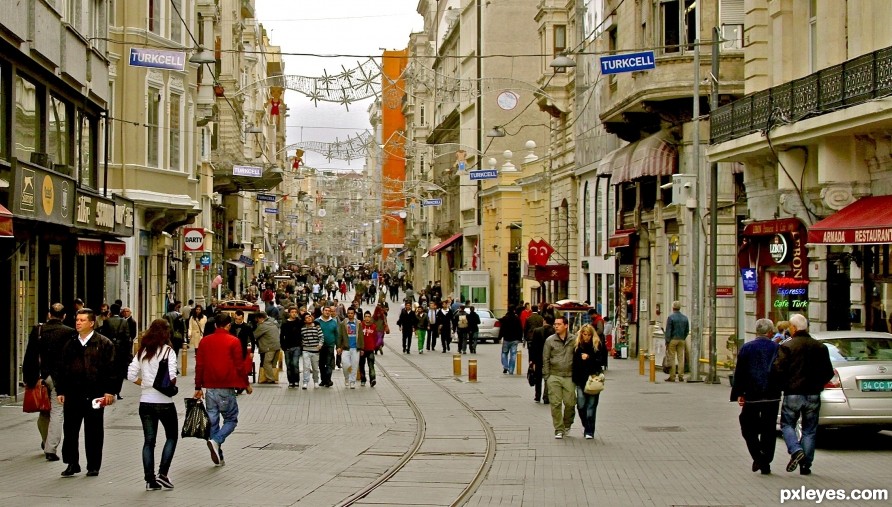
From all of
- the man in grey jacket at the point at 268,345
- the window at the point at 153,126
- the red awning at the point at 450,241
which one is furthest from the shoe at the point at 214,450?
the red awning at the point at 450,241

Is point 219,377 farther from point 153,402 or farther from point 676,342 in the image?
point 676,342

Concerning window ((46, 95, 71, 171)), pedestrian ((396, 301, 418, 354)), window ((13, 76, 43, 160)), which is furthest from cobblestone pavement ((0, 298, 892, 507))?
pedestrian ((396, 301, 418, 354))

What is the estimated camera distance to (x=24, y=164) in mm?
21125

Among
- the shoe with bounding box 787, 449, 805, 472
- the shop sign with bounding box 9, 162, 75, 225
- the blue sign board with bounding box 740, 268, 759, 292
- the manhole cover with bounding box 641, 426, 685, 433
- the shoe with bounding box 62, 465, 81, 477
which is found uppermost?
the shop sign with bounding box 9, 162, 75, 225

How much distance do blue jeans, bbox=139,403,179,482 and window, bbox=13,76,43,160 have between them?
1059 cm

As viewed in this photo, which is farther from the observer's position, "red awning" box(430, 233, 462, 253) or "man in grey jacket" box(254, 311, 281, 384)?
"red awning" box(430, 233, 462, 253)

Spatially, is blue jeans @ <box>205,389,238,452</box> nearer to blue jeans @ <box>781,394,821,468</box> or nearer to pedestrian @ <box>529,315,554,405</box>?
blue jeans @ <box>781,394,821,468</box>

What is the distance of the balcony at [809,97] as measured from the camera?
19.5 meters

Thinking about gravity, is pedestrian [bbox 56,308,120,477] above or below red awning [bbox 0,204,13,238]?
below

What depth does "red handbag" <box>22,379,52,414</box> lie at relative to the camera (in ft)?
48.2

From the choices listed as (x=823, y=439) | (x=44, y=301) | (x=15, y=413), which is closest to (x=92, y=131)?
(x=44, y=301)

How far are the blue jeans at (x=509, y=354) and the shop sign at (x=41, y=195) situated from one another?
1126 centimetres

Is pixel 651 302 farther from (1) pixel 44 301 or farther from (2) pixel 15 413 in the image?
(2) pixel 15 413

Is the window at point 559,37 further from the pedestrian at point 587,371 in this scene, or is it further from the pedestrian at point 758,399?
the pedestrian at point 758,399
